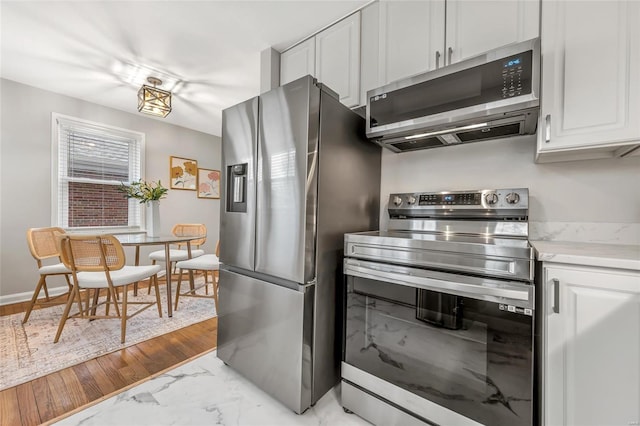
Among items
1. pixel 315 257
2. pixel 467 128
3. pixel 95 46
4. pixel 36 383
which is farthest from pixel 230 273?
pixel 95 46

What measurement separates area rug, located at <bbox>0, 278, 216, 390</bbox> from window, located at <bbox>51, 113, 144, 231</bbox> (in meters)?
1.27

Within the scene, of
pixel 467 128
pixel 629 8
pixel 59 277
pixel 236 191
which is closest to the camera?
pixel 629 8

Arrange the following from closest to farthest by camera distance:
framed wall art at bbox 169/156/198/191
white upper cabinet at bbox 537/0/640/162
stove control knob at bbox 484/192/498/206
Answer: white upper cabinet at bbox 537/0/640/162 < stove control knob at bbox 484/192/498/206 < framed wall art at bbox 169/156/198/191

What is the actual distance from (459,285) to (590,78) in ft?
3.38

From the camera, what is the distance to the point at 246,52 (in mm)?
2527

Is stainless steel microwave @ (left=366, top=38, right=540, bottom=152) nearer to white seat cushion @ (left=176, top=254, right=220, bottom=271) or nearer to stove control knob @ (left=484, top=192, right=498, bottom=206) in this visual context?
stove control knob @ (left=484, top=192, right=498, bottom=206)

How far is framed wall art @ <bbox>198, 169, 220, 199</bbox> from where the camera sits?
4.97 metres

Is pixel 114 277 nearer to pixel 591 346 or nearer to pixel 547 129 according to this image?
pixel 591 346

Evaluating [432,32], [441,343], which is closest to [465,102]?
[432,32]

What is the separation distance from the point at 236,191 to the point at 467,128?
1.36 m

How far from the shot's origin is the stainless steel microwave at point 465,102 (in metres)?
1.15

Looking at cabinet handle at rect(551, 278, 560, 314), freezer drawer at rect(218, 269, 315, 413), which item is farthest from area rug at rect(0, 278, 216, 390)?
cabinet handle at rect(551, 278, 560, 314)

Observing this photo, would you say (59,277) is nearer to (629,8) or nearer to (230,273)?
(230,273)

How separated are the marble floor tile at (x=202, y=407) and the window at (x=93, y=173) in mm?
3034
